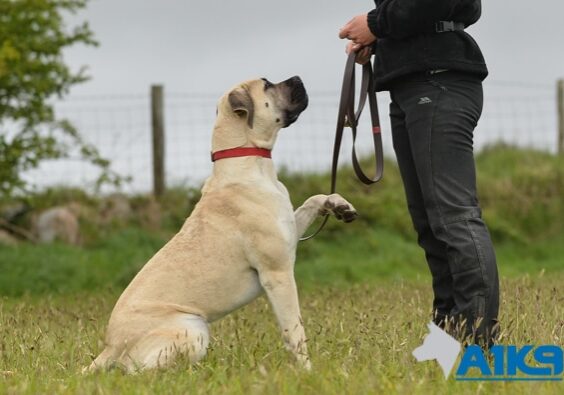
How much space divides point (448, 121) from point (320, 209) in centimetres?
95

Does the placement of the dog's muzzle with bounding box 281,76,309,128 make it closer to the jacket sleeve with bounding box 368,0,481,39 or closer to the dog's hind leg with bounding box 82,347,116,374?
the jacket sleeve with bounding box 368,0,481,39

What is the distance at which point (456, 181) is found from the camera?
18.7 feet

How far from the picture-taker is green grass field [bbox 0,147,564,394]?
15.9 ft

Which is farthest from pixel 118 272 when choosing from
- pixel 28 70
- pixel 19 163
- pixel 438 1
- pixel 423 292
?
pixel 438 1

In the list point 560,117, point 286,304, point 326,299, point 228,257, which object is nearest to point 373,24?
point 228,257

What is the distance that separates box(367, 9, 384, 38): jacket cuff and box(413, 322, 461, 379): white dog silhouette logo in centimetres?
179

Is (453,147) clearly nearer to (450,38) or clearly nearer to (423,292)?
(450,38)

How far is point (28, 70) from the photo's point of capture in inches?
497

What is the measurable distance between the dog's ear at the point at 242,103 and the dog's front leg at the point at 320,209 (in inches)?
23.6

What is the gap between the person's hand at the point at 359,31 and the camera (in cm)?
604

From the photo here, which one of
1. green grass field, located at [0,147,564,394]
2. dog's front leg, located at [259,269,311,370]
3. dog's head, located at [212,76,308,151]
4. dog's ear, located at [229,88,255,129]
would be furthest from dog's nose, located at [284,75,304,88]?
green grass field, located at [0,147,564,394]

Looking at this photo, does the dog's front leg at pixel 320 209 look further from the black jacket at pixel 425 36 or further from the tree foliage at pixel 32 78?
the tree foliage at pixel 32 78

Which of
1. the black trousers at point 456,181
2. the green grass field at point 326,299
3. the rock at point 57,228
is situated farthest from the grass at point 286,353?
the rock at point 57,228

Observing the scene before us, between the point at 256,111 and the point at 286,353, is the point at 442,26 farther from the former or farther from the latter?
the point at 286,353
